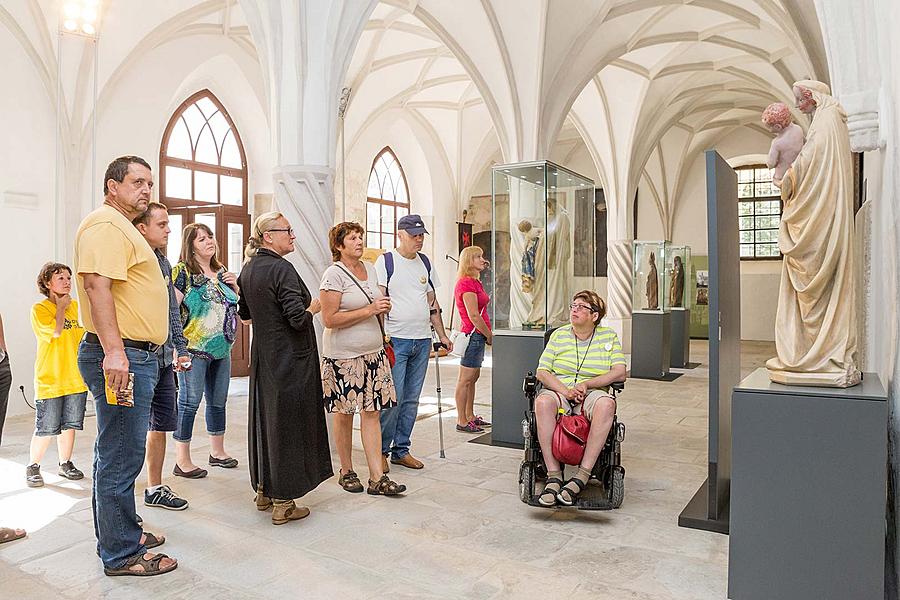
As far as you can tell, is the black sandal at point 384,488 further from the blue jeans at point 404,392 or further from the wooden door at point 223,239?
the wooden door at point 223,239

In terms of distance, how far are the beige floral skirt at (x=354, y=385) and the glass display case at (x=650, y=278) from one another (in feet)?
24.3

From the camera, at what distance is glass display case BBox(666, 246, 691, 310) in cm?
1222

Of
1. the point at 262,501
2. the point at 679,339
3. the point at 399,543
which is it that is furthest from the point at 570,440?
the point at 679,339

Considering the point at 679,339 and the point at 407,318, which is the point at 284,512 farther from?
the point at 679,339

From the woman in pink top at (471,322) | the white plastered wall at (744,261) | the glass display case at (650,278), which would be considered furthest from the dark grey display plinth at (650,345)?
the white plastered wall at (744,261)

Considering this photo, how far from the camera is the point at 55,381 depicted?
193 inches

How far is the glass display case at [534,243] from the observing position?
20.0 ft

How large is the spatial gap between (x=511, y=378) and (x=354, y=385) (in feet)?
6.87

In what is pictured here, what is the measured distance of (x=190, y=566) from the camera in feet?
11.2

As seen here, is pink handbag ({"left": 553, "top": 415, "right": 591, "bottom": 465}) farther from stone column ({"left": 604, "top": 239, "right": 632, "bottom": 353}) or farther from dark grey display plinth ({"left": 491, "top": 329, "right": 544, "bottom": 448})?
stone column ({"left": 604, "top": 239, "right": 632, "bottom": 353})

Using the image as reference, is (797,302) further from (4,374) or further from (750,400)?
(4,374)

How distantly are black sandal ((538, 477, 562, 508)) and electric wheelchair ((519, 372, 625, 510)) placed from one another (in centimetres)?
4

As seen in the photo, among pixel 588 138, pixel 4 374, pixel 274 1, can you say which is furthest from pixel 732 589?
pixel 588 138

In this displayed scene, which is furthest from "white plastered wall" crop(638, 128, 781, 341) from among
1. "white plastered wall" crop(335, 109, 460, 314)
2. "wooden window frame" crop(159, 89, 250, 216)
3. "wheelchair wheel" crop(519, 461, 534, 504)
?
"wheelchair wheel" crop(519, 461, 534, 504)
